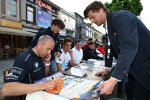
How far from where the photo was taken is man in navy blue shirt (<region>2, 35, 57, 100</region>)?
215 cm

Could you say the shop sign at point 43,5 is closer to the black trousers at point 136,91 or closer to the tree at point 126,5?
the tree at point 126,5

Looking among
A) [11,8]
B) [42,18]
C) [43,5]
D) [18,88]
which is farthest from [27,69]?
[43,5]

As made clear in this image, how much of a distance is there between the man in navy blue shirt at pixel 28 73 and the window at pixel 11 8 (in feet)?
72.6

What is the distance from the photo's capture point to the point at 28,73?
2479mm

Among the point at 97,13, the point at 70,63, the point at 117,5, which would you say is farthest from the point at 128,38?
the point at 117,5

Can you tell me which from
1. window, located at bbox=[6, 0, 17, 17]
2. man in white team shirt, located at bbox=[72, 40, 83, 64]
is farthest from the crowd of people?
window, located at bbox=[6, 0, 17, 17]

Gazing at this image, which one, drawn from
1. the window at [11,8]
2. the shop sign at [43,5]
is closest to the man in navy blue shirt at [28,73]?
the window at [11,8]

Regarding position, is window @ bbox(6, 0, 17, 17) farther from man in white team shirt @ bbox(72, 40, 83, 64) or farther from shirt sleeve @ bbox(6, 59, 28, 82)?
shirt sleeve @ bbox(6, 59, 28, 82)

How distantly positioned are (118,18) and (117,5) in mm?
12973

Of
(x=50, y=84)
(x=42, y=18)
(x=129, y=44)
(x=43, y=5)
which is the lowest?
(x=50, y=84)

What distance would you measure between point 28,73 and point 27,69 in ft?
0.22

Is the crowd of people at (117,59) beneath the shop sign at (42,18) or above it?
beneath

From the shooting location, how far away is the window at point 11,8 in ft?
78.4

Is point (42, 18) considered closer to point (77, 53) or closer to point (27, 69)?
point (77, 53)
